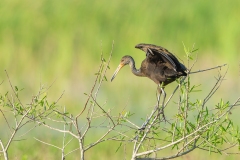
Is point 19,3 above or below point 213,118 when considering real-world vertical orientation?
above

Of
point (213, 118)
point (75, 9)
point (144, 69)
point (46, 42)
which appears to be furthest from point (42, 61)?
point (213, 118)

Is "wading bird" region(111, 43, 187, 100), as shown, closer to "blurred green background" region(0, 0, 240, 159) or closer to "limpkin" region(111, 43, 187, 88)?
"limpkin" region(111, 43, 187, 88)

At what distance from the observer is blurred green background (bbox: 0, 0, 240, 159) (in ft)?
31.8

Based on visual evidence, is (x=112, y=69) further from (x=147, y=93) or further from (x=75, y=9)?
(x=75, y=9)

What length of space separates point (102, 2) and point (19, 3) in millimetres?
1217

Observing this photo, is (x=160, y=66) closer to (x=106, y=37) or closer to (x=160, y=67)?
(x=160, y=67)

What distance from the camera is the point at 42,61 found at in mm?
10016

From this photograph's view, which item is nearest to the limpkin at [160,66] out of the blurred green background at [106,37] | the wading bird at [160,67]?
the wading bird at [160,67]

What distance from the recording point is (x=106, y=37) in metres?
10.1

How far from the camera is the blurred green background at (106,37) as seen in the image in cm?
970

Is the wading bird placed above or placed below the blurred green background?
below

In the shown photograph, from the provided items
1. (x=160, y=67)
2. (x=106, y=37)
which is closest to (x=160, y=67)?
(x=160, y=67)

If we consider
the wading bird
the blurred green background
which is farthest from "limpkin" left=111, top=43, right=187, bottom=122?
the blurred green background

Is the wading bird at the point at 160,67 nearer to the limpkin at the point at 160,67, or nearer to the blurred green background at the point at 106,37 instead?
the limpkin at the point at 160,67
